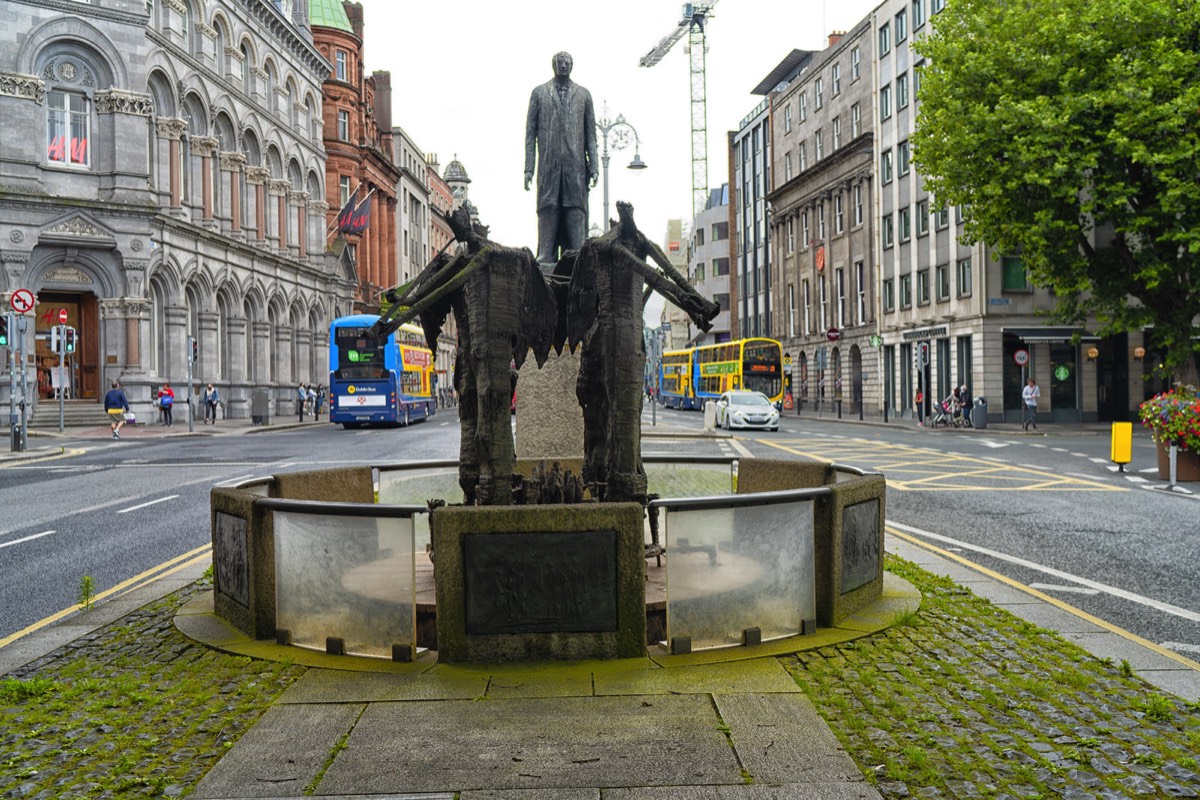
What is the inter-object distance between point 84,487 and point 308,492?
1138 cm

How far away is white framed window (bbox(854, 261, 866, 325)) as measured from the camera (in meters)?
58.8

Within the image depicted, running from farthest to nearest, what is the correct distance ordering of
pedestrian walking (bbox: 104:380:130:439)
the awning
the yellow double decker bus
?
the yellow double decker bus < the awning < pedestrian walking (bbox: 104:380:130:439)

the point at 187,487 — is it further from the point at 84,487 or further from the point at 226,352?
the point at 226,352

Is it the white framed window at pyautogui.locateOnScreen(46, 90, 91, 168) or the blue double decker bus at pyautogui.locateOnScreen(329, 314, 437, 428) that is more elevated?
the white framed window at pyautogui.locateOnScreen(46, 90, 91, 168)

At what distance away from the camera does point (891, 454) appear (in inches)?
918

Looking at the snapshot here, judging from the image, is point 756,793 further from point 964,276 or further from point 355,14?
point 355,14

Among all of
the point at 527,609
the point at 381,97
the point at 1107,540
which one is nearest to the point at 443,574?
the point at 527,609

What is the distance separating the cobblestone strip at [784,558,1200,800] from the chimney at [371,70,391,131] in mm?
89809

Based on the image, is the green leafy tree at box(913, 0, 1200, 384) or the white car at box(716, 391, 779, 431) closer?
the green leafy tree at box(913, 0, 1200, 384)

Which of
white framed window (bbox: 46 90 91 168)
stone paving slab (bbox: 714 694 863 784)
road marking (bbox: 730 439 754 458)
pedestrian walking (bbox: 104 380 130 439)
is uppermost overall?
white framed window (bbox: 46 90 91 168)

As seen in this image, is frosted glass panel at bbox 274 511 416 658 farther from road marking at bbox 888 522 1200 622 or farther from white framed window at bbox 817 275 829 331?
white framed window at bbox 817 275 829 331

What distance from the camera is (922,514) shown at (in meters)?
12.8

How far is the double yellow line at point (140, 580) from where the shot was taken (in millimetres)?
6711

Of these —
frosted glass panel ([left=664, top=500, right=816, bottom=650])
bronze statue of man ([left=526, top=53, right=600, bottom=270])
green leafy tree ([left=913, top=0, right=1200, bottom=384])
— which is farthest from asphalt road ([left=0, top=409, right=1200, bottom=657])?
green leafy tree ([left=913, top=0, right=1200, bottom=384])
